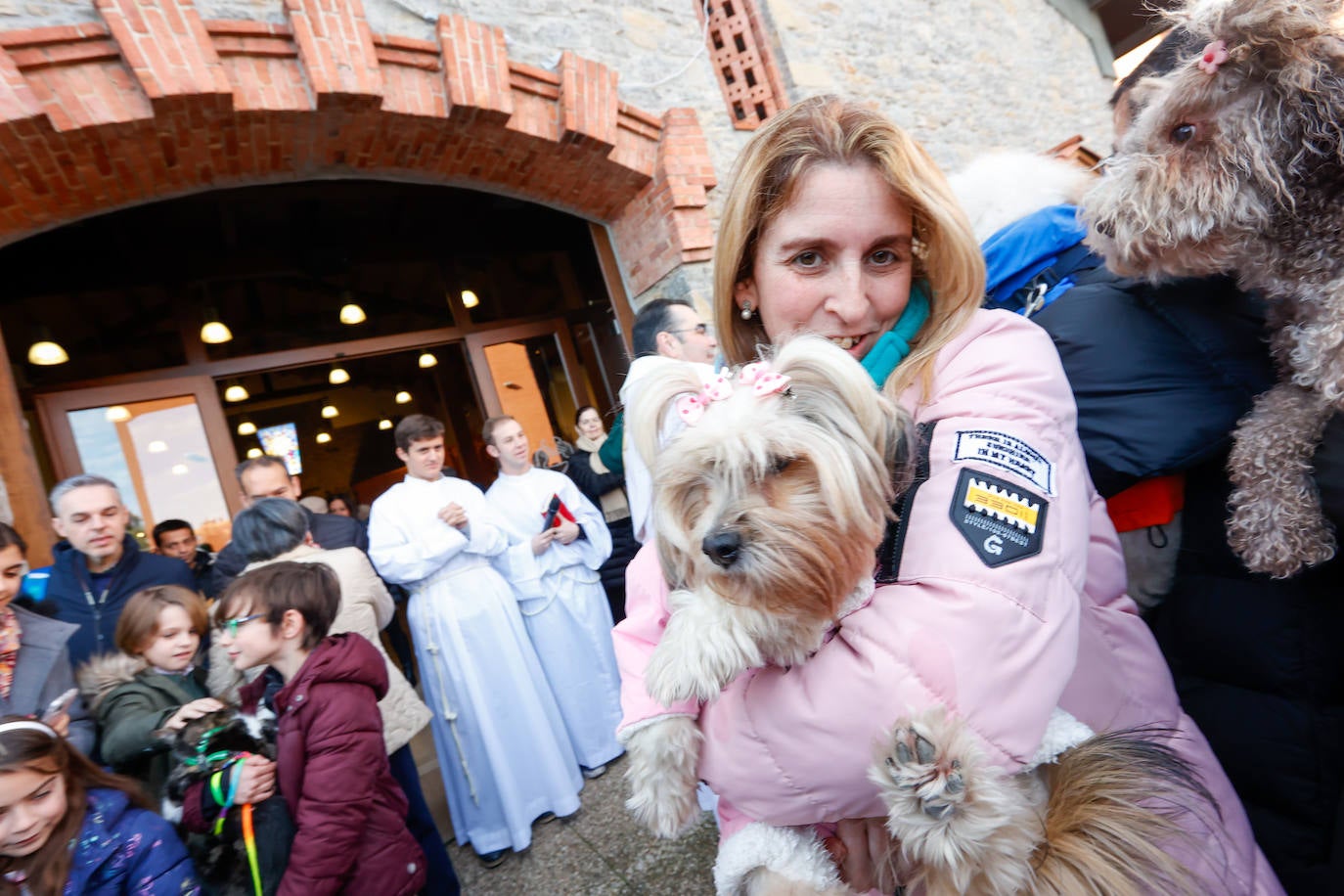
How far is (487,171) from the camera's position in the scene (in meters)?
5.58

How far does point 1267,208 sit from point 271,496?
16.2ft

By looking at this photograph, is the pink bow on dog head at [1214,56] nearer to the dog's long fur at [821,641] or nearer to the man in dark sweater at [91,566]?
the dog's long fur at [821,641]

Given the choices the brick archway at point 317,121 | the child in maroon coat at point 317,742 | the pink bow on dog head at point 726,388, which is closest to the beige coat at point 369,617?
the child in maroon coat at point 317,742

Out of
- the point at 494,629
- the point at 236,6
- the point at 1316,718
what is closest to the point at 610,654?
the point at 494,629

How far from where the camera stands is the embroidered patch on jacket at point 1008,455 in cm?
95

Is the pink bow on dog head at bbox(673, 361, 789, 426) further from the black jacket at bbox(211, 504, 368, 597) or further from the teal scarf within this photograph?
the black jacket at bbox(211, 504, 368, 597)

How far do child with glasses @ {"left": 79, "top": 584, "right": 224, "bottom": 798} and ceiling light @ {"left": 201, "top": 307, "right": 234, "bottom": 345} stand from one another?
14.8ft

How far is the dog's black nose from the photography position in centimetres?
108

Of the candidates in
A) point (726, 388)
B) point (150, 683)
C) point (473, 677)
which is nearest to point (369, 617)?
point (473, 677)

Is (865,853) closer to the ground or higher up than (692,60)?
closer to the ground

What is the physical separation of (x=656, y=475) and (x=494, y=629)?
3433mm

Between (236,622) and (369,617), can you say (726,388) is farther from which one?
(369,617)

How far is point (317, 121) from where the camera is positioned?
4605 mm

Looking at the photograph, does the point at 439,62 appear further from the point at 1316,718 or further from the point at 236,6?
the point at 1316,718
